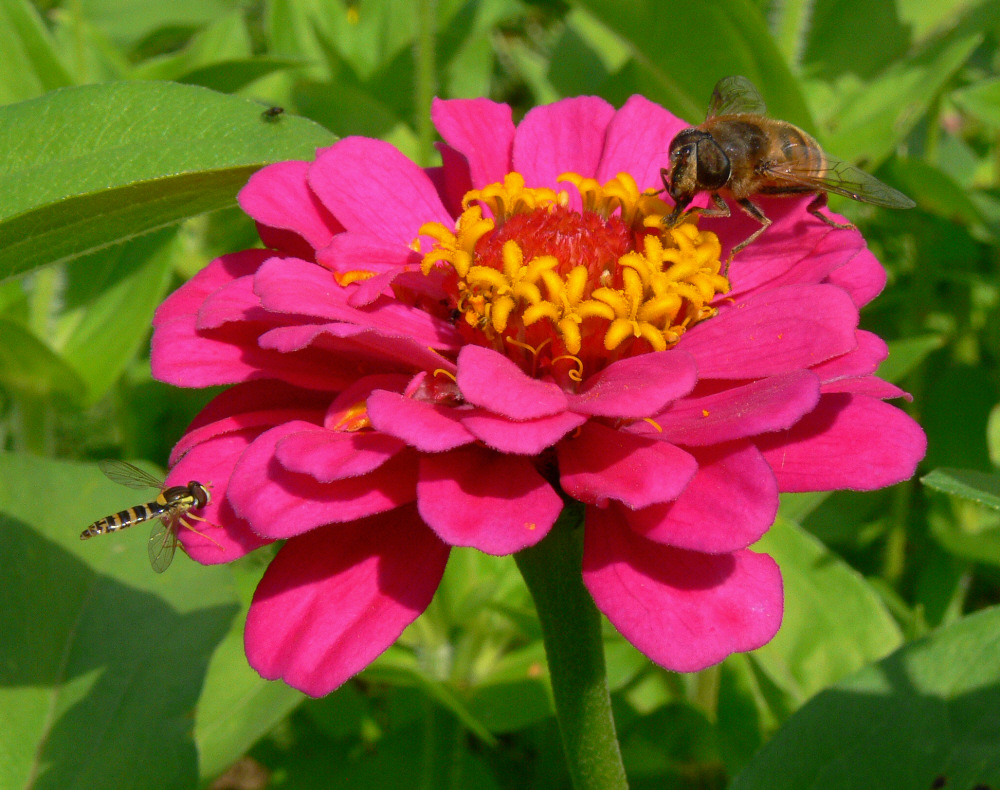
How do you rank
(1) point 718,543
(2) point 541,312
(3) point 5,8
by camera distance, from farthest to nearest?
(3) point 5,8
(2) point 541,312
(1) point 718,543

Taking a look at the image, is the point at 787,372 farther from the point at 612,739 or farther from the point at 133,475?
the point at 133,475

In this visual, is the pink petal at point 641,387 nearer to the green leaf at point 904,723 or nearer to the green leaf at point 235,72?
the green leaf at point 904,723

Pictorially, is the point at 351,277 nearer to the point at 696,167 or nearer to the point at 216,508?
the point at 216,508

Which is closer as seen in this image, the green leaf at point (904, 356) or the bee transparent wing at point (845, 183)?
the bee transparent wing at point (845, 183)

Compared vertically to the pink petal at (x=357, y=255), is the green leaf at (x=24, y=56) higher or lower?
lower

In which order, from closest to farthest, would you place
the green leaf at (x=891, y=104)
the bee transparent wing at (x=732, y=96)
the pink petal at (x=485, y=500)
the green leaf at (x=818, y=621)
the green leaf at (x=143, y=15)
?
the pink petal at (x=485, y=500) < the bee transparent wing at (x=732, y=96) < the green leaf at (x=818, y=621) < the green leaf at (x=891, y=104) < the green leaf at (x=143, y=15)

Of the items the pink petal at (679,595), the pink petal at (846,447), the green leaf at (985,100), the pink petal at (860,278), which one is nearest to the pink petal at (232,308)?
the pink petal at (679,595)

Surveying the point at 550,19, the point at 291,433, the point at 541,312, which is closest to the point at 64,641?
the point at 291,433

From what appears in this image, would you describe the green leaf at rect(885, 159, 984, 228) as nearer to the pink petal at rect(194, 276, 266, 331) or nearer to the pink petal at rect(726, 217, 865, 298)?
the pink petal at rect(726, 217, 865, 298)
